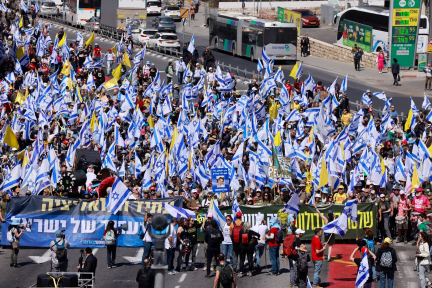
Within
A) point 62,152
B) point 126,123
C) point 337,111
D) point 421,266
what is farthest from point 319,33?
point 421,266

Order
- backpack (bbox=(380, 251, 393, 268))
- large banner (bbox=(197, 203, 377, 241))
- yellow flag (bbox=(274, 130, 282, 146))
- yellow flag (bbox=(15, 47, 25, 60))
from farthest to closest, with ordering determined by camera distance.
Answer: yellow flag (bbox=(15, 47, 25, 60)) < yellow flag (bbox=(274, 130, 282, 146)) < large banner (bbox=(197, 203, 377, 241)) < backpack (bbox=(380, 251, 393, 268))

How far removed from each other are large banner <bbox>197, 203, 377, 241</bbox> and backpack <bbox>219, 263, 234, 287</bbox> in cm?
499

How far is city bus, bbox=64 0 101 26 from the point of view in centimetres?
5969

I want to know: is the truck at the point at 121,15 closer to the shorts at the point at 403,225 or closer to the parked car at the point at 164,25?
the parked car at the point at 164,25

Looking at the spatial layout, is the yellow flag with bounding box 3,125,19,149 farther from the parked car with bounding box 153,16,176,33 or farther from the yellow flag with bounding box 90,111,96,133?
the parked car with bounding box 153,16,176,33

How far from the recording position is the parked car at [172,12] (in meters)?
70.8

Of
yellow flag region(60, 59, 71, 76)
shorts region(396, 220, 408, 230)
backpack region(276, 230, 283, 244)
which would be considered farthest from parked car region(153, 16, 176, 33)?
backpack region(276, 230, 283, 244)

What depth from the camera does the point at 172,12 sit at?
2793 inches

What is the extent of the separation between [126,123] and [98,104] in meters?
1.61

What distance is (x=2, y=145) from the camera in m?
28.6

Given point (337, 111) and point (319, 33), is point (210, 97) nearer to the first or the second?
point (337, 111)

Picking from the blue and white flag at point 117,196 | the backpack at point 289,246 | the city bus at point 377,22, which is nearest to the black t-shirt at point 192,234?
the blue and white flag at point 117,196

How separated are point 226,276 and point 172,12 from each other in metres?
55.5

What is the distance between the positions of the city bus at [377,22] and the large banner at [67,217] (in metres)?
31.5
